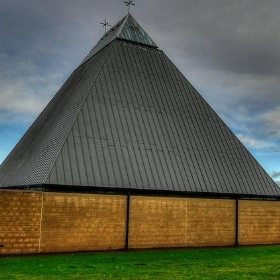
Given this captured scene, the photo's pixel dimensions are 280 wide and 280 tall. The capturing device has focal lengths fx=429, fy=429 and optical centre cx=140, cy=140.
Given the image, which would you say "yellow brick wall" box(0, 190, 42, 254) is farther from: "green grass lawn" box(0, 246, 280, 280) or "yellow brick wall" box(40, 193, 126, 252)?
"green grass lawn" box(0, 246, 280, 280)

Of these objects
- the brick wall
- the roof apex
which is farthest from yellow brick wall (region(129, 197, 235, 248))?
the roof apex

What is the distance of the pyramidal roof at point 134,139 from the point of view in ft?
78.0

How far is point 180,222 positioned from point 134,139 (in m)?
5.73

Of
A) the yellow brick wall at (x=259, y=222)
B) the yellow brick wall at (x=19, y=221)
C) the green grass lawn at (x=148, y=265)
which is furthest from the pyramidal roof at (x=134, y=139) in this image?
the green grass lawn at (x=148, y=265)

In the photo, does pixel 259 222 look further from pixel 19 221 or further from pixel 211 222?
pixel 19 221


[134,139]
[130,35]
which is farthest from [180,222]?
[130,35]

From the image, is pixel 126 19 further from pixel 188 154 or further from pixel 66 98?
pixel 188 154

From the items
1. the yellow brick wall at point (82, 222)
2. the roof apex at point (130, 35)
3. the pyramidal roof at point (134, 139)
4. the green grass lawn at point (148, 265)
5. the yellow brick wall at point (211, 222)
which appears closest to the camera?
the green grass lawn at point (148, 265)

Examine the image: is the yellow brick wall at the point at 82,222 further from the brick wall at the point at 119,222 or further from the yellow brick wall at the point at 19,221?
the yellow brick wall at the point at 19,221

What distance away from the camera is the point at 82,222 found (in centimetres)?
2248

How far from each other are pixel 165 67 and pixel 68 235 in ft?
53.8

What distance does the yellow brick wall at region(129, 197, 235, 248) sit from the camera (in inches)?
953

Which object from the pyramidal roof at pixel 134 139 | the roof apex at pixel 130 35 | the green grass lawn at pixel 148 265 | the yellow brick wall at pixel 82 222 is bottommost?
the green grass lawn at pixel 148 265

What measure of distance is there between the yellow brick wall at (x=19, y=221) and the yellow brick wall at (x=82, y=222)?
400 mm
